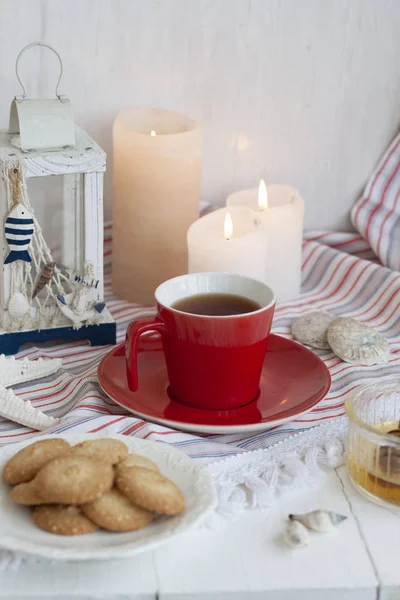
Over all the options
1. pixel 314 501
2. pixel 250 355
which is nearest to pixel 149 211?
pixel 250 355

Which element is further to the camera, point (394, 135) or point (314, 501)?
point (394, 135)

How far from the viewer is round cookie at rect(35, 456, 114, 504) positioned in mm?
499

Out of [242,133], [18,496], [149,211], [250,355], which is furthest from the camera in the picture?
[242,133]

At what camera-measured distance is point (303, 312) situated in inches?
34.8

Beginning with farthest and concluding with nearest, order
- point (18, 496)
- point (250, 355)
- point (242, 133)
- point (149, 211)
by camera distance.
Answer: point (242, 133) → point (149, 211) → point (250, 355) → point (18, 496)

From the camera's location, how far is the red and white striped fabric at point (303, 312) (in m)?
0.65

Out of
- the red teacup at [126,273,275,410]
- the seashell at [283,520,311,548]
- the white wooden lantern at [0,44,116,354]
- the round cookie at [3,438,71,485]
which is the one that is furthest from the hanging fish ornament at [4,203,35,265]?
the seashell at [283,520,311,548]

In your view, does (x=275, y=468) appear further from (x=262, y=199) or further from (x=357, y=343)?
(x=262, y=199)

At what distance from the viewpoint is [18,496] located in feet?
1.70

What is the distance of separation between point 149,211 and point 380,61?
1.09ft

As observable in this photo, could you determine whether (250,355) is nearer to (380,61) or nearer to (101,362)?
(101,362)

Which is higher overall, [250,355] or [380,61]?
[380,61]

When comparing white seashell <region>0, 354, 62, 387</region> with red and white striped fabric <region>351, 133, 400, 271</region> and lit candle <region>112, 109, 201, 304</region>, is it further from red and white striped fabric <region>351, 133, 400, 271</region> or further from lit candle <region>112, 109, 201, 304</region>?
red and white striped fabric <region>351, 133, 400, 271</region>

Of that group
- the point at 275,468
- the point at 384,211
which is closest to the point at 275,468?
the point at 275,468
